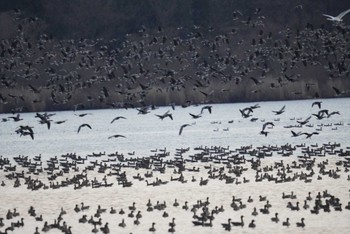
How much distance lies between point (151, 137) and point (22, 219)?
70.1m

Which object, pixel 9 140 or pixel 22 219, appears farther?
pixel 9 140

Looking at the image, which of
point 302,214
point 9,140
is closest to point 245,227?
point 302,214

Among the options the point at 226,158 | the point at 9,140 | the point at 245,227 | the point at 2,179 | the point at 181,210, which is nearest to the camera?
the point at 245,227

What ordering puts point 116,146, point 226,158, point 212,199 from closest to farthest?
point 212,199
point 226,158
point 116,146

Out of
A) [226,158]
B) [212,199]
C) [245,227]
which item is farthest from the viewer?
[226,158]

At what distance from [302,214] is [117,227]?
331 inches

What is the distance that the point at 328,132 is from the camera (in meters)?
96.9

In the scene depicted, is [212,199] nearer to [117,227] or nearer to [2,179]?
[117,227]

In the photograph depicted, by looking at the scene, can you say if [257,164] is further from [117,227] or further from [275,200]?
[117,227]

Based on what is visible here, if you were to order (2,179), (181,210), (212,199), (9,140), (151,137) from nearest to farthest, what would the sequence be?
(181,210)
(212,199)
(2,179)
(151,137)
(9,140)

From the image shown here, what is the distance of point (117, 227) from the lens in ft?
119

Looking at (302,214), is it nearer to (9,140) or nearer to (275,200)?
(275,200)

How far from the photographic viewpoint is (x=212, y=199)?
42.5 m

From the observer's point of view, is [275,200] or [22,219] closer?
[22,219]
